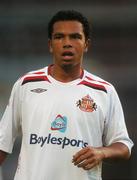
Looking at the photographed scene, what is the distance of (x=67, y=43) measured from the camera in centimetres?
314

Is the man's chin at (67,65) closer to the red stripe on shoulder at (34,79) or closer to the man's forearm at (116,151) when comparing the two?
the red stripe on shoulder at (34,79)

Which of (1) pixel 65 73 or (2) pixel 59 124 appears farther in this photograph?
(1) pixel 65 73

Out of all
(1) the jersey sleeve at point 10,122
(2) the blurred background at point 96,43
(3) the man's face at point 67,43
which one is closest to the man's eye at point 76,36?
(3) the man's face at point 67,43

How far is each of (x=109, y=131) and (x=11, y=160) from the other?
243 centimetres

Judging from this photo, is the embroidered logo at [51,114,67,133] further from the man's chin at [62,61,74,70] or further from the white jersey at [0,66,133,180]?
the man's chin at [62,61,74,70]

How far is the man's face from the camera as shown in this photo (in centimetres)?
313

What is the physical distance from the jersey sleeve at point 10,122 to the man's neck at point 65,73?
0.19 metres

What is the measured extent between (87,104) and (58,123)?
0.53ft

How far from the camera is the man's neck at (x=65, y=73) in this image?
3.20 metres

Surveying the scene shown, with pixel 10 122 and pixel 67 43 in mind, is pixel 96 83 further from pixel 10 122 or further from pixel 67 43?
pixel 10 122

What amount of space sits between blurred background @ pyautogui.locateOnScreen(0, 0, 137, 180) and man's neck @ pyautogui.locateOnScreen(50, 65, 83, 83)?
8.08ft

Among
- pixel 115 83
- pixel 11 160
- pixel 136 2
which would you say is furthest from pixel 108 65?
pixel 11 160

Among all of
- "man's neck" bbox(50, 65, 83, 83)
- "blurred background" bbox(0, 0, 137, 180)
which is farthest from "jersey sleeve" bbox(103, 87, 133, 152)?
"blurred background" bbox(0, 0, 137, 180)

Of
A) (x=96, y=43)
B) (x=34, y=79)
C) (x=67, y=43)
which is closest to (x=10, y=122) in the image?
(x=34, y=79)
